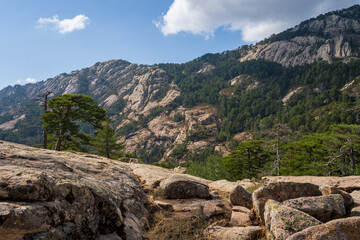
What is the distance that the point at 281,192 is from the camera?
6.50m

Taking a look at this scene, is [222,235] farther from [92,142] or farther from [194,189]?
[92,142]

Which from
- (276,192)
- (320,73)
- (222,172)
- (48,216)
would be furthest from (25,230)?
(320,73)

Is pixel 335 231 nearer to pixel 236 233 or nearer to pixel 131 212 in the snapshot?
pixel 236 233

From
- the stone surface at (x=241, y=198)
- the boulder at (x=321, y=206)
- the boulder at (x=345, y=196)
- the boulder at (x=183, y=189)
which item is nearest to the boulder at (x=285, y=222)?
the boulder at (x=321, y=206)

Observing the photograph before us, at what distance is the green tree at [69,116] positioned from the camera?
25.1m

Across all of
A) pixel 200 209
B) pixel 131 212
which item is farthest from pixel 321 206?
pixel 131 212

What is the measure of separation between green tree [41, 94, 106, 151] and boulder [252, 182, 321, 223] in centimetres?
2442

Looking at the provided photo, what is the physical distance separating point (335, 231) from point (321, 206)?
170cm

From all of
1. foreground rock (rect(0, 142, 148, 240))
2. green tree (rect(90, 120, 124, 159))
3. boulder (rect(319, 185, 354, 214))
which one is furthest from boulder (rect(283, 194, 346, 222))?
green tree (rect(90, 120, 124, 159))

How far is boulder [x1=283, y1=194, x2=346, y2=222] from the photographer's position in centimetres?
496

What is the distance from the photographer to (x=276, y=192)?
21.0ft

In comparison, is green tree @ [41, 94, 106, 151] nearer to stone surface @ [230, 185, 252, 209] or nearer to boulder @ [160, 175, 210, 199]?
boulder @ [160, 175, 210, 199]

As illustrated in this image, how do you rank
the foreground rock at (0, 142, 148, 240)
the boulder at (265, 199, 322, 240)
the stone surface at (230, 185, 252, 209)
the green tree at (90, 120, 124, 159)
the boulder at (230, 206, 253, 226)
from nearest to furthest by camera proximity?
the foreground rock at (0, 142, 148, 240) < the boulder at (265, 199, 322, 240) < the boulder at (230, 206, 253, 226) < the stone surface at (230, 185, 252, 209) < the green tree at (90, 120, 124, 159)

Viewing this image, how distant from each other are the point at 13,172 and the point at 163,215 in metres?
4.89
